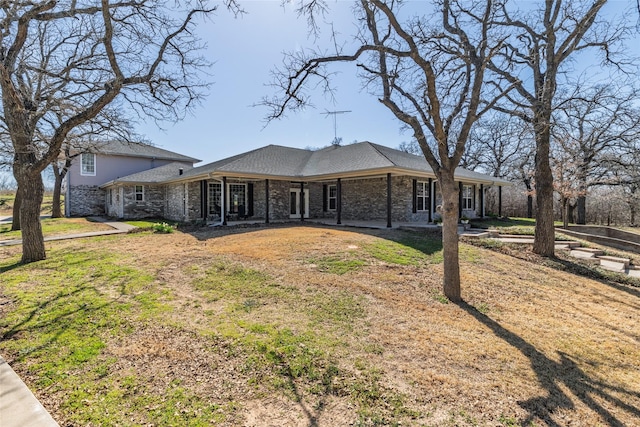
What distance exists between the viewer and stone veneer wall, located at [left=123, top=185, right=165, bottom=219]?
2066cm

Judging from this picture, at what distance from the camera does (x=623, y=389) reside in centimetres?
360

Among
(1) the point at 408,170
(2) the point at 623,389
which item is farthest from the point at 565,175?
(2) the point at 623,389

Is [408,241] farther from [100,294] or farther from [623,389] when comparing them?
[100,294]

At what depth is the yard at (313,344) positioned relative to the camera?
2.87 m

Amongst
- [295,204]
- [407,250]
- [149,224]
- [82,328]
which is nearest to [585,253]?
[407,250]

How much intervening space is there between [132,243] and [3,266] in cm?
334

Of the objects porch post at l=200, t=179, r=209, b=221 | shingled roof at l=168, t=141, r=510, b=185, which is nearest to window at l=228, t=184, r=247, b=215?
porch post at l=200, t=179, r=209, b=221

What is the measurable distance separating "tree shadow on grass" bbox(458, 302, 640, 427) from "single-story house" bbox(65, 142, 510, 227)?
973 centimetres

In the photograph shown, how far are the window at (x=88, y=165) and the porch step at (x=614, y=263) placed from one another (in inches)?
1196

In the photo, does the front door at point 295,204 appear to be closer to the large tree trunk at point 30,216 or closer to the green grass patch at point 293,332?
the large tree trunk at point 30,216

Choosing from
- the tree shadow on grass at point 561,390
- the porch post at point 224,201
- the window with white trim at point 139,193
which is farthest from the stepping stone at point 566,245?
the window with white trim at point 139,193

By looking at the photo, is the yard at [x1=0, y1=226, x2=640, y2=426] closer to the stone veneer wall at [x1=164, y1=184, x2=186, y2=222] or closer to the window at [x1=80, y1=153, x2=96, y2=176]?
the stone veneer wall at [x1=164, y1=184, x2=186, y2=222]

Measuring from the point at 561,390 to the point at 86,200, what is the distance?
29931 mm

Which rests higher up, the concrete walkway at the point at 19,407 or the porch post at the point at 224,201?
the porch post at the point at 224,201
